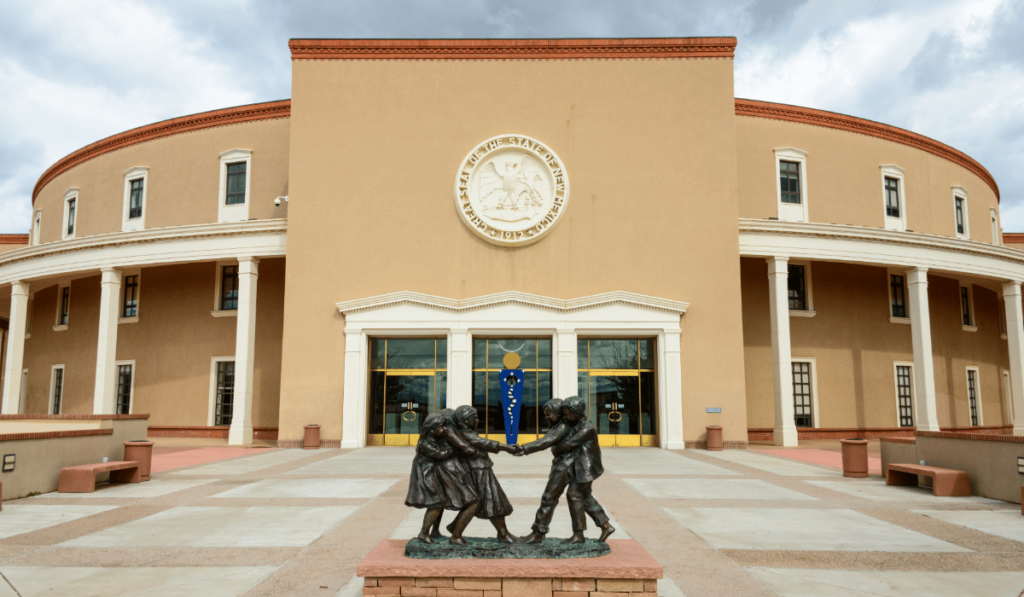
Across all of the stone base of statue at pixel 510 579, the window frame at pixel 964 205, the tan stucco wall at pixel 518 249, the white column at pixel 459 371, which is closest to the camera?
the stone base of statue at pixel 510 579

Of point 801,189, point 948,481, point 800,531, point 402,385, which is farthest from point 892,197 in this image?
point 800,531

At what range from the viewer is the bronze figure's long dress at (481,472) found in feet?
20.9

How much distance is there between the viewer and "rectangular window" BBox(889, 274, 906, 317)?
2898 cm

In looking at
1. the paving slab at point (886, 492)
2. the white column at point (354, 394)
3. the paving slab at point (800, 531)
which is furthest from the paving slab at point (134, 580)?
the white column at point (354, 394)

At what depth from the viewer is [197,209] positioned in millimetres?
29250

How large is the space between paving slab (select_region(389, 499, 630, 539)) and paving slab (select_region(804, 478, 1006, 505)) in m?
5.65

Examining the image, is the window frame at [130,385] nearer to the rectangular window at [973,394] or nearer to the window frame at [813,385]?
the window frame at [813,385]

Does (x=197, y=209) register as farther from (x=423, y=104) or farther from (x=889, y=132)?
(x=889, y=132)

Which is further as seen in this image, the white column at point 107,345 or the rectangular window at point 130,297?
the rectangular window at point 130,297

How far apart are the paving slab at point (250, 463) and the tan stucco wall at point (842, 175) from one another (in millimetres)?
18743

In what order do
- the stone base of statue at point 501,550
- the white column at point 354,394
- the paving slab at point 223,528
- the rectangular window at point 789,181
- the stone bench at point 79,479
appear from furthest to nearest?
the rectangular window at point 789,181 → the white column at point 354,394 → the stone bench at point 79,479 → the paving slab at point 223,528 → the stone base of statue at point 501,550

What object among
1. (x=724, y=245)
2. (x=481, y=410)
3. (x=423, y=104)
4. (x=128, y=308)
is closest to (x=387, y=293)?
(x=481, y=410)

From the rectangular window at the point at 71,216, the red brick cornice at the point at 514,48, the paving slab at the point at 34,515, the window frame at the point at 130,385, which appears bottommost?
the paving slab at the point at 34,515

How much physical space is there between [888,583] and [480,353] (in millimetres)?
16975
